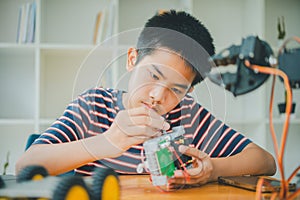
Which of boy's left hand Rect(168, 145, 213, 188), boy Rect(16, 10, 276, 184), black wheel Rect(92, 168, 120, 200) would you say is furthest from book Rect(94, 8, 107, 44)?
black wheel Rect(92, 168, 120, 200)

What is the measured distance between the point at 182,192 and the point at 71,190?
0.40m

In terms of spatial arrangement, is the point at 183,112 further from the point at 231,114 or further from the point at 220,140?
the point at 231,114

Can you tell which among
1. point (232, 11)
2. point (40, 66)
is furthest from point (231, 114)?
point (40, 66)

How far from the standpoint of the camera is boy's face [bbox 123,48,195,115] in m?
0.76

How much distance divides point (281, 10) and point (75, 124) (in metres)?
2.14

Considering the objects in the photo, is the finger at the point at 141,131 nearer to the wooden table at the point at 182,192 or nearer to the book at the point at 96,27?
the wooden table at the point at 182,192

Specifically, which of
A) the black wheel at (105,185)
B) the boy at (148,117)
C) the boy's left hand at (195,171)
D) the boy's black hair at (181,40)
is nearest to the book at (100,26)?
the boy's black hair at (181,40)

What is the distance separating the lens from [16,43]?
97.5 inches

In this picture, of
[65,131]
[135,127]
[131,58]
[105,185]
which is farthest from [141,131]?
[65,131]

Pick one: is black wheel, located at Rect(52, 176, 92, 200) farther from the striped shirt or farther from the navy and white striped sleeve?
the navy and white striped sleeve

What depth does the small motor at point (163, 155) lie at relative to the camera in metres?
0.73

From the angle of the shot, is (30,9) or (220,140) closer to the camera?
(220,140)

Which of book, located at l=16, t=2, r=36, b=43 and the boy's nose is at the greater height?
book, located at l=16, t=2, r=36, b=43

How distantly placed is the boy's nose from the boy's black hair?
65 mm
